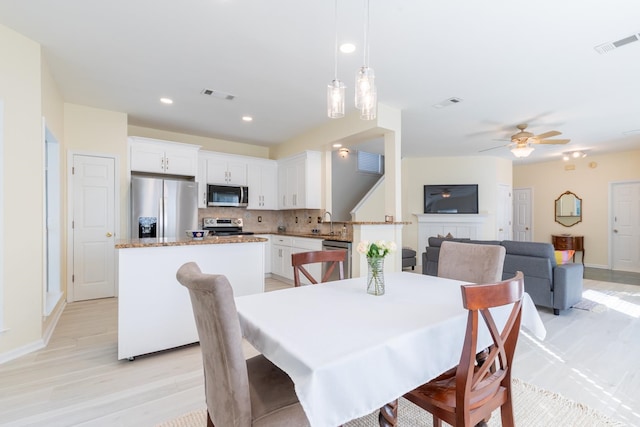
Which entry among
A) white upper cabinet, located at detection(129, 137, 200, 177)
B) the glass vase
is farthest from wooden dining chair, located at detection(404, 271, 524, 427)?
white upper cabinet, located at detection(129, 137, 200, 177)

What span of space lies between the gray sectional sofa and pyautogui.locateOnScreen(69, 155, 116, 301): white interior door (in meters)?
5.58

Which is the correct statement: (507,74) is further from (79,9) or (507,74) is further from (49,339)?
(49,339)

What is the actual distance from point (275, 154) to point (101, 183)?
3212 millimetres

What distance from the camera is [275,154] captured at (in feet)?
21.2

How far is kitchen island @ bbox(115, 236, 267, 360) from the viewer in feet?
7.88

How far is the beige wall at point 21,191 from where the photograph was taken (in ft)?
8.24

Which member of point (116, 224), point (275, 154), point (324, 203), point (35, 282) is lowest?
point (35, 282)

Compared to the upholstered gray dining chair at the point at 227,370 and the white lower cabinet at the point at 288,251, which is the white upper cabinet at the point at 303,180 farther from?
the upholstered gray dining chair at the point at 227,370

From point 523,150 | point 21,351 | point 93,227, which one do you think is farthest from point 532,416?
point 93,227

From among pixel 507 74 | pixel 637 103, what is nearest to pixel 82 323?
pixel 507 74

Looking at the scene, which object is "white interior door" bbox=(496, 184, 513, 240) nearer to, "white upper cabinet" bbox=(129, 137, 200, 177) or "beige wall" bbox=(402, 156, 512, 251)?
"beige wall" bbox=(402, 156, 512, 251)

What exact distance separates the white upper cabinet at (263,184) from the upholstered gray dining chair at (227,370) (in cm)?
482

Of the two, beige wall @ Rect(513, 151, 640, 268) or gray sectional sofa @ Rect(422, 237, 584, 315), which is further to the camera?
beige wall @ Rect(513, 151, 640, 268)

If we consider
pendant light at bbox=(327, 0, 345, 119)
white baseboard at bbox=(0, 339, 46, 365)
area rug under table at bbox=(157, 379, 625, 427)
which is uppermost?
pendant light at bbox=(327, 0, 345, 119)
